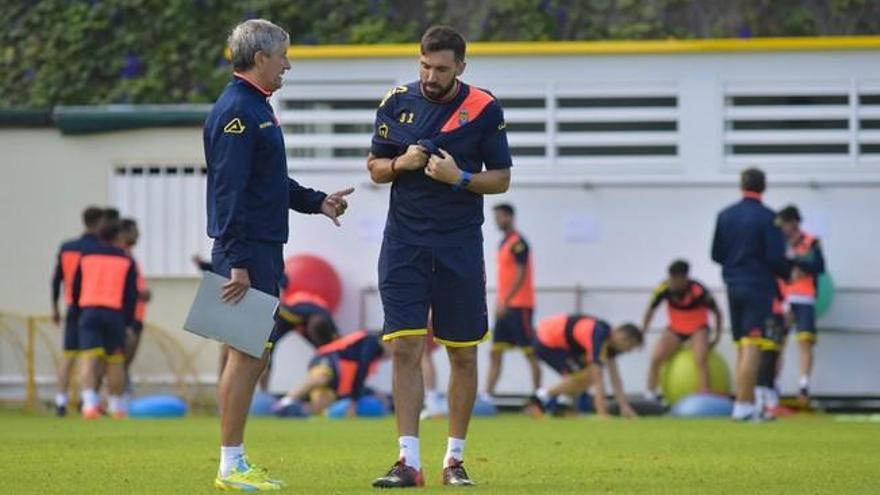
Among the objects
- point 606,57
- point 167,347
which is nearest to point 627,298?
point 606,57

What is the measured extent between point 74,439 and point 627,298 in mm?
8482

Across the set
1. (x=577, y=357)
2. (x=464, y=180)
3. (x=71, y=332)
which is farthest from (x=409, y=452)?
(x=71, y=332)

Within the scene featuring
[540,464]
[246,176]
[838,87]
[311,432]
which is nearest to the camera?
[246,176]

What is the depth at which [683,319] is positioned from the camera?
2206 centimetres

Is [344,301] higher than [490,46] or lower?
lower

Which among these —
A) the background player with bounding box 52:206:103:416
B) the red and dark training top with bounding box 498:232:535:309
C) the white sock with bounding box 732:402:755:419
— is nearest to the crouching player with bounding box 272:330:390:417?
the red and dark training top with bounding box 498:232:535:309

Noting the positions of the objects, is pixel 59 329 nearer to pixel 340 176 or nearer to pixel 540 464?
pixel 340 176

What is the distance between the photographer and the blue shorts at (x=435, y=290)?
10.4 metres

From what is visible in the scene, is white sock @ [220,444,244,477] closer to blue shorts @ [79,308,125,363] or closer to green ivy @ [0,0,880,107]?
blue shorts @ [79,308,125,363]

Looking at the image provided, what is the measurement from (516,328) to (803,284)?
287 centimetres

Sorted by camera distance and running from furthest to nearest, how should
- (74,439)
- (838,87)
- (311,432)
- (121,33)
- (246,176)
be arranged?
(121,33) < (838,87) < (311,432) < (74,439) < (246,176)

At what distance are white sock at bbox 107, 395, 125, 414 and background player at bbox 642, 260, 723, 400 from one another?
5195mm

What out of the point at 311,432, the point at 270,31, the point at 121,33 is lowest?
the point at 311,432

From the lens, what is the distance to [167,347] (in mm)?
24406
